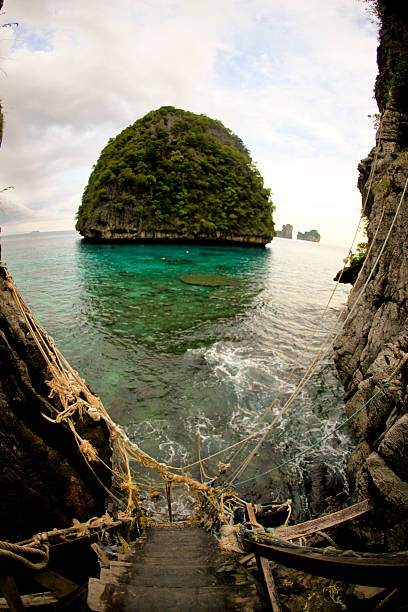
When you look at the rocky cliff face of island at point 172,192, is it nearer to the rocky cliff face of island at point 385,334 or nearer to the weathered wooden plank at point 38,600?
the rocky cliff face of island at point 385,334

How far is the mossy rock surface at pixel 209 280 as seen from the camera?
21573mm

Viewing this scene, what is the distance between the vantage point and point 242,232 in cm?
5278

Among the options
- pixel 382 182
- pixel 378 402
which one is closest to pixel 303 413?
pixel 378 402

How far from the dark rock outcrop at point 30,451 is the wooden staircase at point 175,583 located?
0.98 meters

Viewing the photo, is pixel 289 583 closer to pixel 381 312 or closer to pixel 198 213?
pixel 381 312

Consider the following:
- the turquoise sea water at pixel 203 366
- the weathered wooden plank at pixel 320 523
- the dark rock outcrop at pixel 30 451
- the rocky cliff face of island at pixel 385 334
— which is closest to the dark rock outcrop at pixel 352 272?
the turquoise sea water at pixel 203 366

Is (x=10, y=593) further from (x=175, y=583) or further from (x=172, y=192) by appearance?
(x=172, y=192)

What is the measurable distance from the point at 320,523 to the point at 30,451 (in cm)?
344

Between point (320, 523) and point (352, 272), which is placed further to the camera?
point (352, 272)

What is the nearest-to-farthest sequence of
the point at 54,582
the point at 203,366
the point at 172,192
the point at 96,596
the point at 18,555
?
the point at 18,555
the point at 96,596
the point at 54,582
the point at 203,366
the point at 172,192

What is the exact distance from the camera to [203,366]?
372 inches

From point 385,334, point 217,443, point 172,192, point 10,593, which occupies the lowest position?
point 217,443

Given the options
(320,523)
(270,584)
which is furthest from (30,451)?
(320,523)

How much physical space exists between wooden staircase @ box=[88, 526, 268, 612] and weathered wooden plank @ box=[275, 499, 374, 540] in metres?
0.71
